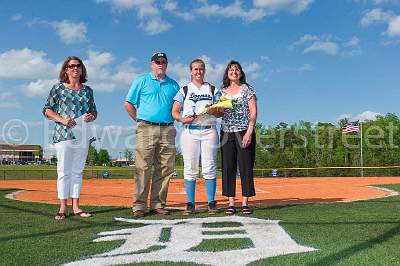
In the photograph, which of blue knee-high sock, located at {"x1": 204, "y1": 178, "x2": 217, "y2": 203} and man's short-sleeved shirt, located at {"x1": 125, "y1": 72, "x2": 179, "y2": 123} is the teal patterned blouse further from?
blue knee-high sock, located at {"x1": 204, "y1": 178, "x2": 217, "y2": 203}

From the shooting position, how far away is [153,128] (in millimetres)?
5844

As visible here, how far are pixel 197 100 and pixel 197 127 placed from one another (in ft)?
1.09

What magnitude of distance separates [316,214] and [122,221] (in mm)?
2253

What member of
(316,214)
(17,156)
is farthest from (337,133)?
(17,156)

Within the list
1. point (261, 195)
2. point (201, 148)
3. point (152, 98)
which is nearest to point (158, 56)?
point (152, 98)

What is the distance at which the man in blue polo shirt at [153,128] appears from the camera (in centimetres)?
584

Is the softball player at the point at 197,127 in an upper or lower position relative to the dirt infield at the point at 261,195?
upper


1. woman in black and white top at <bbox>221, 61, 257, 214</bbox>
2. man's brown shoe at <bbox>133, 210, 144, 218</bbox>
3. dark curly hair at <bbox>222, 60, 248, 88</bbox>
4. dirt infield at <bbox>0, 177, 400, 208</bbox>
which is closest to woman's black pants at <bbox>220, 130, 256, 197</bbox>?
woman in black and white top at <bbox>221, 61, 257, 214</bbox>

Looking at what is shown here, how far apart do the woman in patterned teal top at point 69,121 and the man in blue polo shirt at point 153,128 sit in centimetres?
59

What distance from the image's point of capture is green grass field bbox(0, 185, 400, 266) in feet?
10.4

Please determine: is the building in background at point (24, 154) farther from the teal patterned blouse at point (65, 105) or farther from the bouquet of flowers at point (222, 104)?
the bouquet of flowers at point (222, 104)

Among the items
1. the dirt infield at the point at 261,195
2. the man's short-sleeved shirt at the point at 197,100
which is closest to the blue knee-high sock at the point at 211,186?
the man's short-sleeved shirt at the point at 197,100

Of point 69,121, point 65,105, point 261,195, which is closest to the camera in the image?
point 69,121

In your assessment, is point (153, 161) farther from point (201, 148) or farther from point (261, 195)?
point (261, 195)
